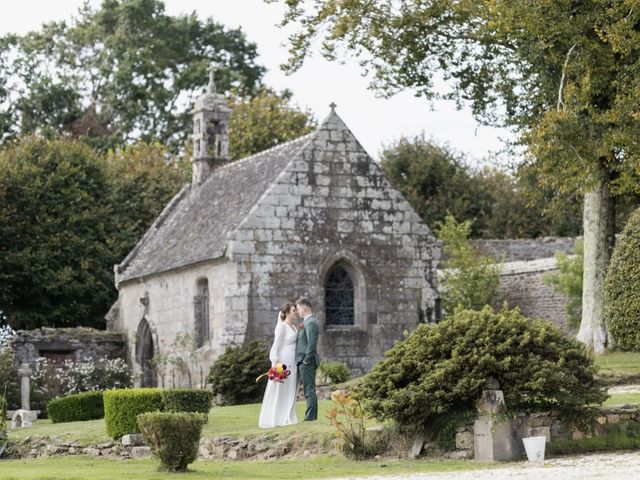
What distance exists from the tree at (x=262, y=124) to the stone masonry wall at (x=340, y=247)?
22.8m

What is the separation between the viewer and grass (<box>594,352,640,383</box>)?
24.6 meters

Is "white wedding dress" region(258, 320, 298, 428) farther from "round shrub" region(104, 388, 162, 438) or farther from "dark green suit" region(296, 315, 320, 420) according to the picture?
"round shrub" region(104, 388, 162, 438)

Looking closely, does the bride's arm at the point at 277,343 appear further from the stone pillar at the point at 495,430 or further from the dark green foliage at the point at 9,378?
the dark green foliage at the point at 9,378

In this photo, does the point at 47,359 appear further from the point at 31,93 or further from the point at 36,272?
the point at 31,93

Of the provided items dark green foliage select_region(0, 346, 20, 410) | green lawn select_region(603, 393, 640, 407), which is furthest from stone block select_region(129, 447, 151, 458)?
dark green foliage select_region(0, 346, 20, 410)

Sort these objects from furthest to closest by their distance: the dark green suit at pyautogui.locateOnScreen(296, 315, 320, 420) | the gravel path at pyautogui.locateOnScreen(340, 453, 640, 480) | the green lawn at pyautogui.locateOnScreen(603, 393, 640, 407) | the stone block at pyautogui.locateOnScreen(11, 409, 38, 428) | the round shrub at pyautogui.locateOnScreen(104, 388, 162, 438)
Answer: the stone block at pyautogui.locateOnScreen(11, 409, 38, 428) → the round shrub at pyautogui.locateOnScreen(104, 388, 162, 438) → the dark green suit at pyautogui.locateOnScreen(296, 315, 320, 420) → the green lawn at pyautogui.locateOnScreen(603, 393, 640, 407) → the gravel path at pyautogui.locateOnScreen(340, 453, 640, 480)

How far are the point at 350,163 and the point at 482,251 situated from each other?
1713 cm

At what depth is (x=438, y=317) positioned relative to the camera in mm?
34906

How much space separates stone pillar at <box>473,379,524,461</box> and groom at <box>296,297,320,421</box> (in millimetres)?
4537

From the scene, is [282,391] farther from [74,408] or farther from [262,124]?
[262,124]

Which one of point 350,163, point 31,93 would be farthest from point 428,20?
point 31,93

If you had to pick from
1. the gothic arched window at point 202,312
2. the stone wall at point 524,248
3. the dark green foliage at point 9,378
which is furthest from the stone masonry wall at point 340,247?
the stone wall at point 524,248

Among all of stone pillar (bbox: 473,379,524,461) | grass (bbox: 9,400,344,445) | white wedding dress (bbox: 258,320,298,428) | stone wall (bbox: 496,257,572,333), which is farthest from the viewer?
stone wall (bbox: 496,257,572,333)

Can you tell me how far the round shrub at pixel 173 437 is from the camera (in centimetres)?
1712
